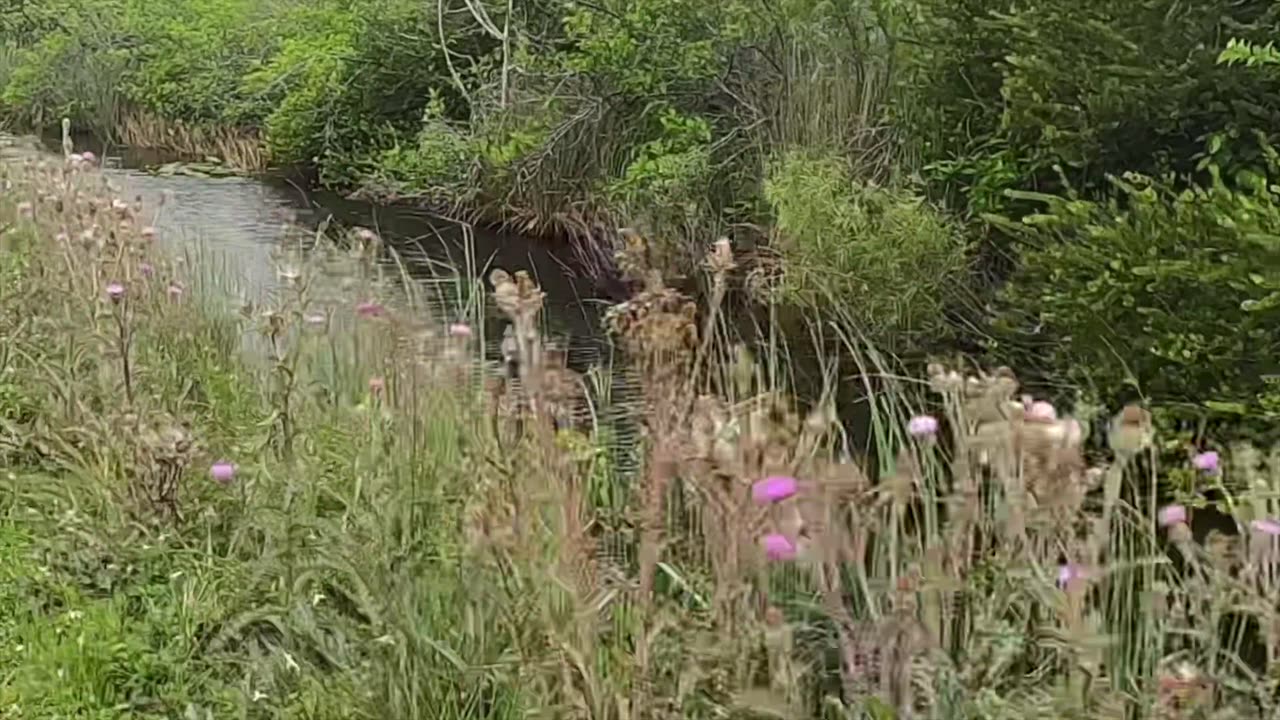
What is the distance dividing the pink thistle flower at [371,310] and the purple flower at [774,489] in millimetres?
2298

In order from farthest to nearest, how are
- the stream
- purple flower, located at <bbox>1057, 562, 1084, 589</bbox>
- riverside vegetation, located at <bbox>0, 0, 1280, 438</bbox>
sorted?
the stream
riverside vegetation, located at <bbox>0, 0, 1280, 438</bbox>
purple flower, located at <bbox>1057, 562, 1084, 589</bbox>

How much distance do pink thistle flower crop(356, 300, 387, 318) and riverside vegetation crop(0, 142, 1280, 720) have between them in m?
0.02

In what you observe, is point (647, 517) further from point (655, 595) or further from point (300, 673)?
point (300, 673)

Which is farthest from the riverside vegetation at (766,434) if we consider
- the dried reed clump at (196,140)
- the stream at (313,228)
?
the dried reed clump at (196,140)

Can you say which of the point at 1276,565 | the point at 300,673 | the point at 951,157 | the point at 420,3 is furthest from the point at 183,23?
the point at 1276,565

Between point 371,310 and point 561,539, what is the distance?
185cm

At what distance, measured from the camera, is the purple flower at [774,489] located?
6.44 ft

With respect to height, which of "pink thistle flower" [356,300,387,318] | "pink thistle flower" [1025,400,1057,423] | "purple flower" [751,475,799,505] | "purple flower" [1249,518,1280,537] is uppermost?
"pink thistle flower" [1025,400,1057,423]

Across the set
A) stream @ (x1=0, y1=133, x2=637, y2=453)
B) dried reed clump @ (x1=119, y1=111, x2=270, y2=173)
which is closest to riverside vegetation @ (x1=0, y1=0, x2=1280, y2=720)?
stream @ (x1=0, y1=133, x2=637, y2=453)

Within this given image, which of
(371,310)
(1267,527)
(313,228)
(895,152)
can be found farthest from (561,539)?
(313,228)

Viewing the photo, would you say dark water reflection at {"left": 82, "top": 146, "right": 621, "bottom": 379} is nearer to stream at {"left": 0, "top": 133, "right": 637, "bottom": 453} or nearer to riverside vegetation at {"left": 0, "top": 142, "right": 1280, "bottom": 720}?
stream at {"left": 0, "top": 133, "right": 637, "bottom": 453}

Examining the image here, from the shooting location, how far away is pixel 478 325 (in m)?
5.15

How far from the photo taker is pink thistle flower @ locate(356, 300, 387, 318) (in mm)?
4086

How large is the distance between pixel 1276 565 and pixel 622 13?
1030cm
